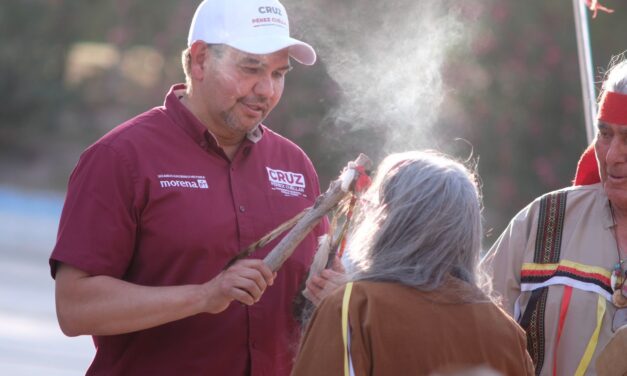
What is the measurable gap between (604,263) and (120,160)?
1586 millimetres

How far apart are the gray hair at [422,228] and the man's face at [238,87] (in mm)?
697

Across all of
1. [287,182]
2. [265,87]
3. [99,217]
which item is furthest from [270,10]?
[99,217]

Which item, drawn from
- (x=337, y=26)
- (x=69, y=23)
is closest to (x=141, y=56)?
(x=69, y=23)

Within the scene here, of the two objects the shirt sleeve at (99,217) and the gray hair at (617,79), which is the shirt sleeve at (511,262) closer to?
the gray hair at (617,79)

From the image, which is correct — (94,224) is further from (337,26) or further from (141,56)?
(141,56)

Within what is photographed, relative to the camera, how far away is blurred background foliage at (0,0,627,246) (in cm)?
1227

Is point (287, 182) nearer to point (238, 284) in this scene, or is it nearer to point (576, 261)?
point (238, 284)

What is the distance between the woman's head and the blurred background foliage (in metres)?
Result: 1.27

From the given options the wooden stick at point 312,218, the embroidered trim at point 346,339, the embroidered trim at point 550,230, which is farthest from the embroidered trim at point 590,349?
the embroidered trim at point 346,339

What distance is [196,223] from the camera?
3436mm

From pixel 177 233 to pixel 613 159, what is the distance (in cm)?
141

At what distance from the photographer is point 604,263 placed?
3598mm

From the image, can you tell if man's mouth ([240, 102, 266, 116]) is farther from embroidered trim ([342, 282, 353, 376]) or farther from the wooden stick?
embroidered trim ([342, 282, 353, 376])

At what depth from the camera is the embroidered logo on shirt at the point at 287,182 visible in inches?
148
